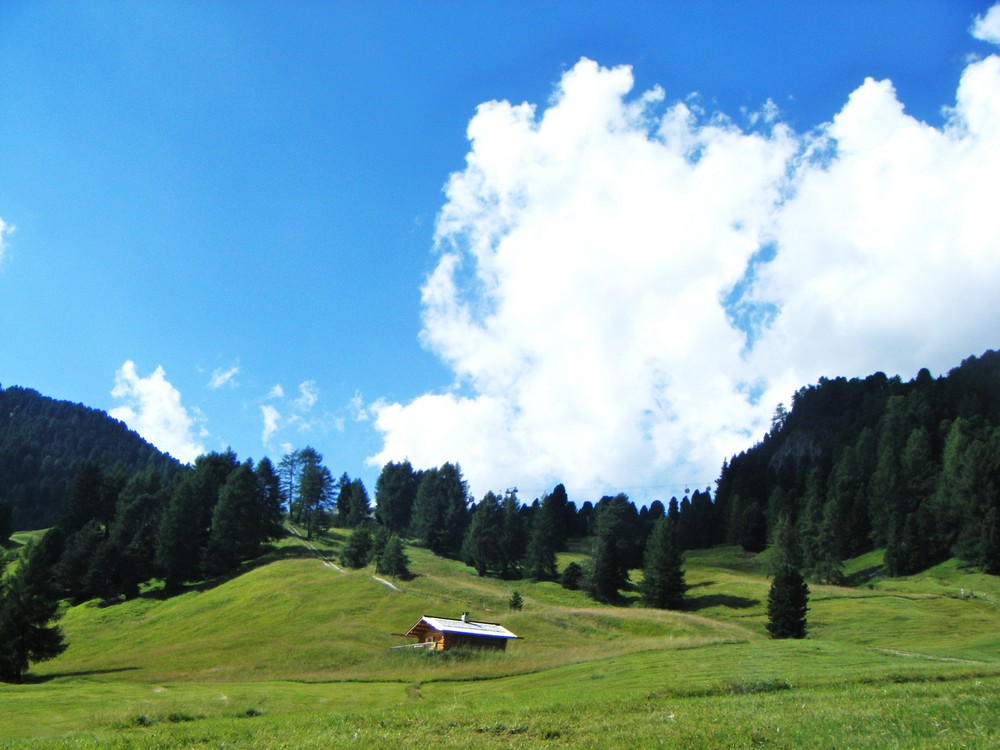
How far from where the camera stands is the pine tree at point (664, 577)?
9138cm

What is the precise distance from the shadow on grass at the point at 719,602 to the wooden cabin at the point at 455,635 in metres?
35.7

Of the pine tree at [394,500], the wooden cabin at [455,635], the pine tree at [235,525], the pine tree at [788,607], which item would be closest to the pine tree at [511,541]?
the pine tree at [235,525]

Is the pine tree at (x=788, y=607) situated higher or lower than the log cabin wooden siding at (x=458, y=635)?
higher

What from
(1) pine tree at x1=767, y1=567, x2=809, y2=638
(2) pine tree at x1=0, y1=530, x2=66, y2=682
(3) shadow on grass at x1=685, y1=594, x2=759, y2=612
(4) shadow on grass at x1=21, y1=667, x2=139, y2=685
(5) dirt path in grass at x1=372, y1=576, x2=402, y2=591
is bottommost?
(4) shadow on grass at x1=21, y1=667, x2=139, y2=685

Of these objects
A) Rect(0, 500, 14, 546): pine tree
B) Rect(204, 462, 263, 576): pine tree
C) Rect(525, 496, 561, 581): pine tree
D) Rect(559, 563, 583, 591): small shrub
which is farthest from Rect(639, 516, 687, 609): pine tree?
Rect(0, 500, 14, 546): pine tree

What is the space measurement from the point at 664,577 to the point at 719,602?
23.1ft

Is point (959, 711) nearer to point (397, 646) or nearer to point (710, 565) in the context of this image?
point (397, 646)

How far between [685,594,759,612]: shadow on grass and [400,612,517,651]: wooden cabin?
1406 inches

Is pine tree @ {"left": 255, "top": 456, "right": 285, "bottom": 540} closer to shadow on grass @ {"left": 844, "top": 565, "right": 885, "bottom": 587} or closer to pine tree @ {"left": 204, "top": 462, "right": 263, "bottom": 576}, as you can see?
pine tree @ {"left": 204, "top": 462, "right": 263, "bottom": 576}

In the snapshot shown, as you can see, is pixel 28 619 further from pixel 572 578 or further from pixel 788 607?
pixel 572 578

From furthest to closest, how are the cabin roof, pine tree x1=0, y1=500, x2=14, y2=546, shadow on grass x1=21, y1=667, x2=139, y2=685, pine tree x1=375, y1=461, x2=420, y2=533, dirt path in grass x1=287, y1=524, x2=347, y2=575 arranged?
pine tree x1=375, y1=461, x2=420, y2=533
pine tree x1=0, y1=500, x2=14, y2=546
dirt path in grass x1=287, y1=524, x2=347, y2=575
shadow on grass x1=21, y1=667, x2=139, y2=685
the cabin roof

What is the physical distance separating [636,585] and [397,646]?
5010 centimetres

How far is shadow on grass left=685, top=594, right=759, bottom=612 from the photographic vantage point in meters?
87.3

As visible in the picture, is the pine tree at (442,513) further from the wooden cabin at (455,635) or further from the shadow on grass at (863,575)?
the wooden cabin at (455,635)
